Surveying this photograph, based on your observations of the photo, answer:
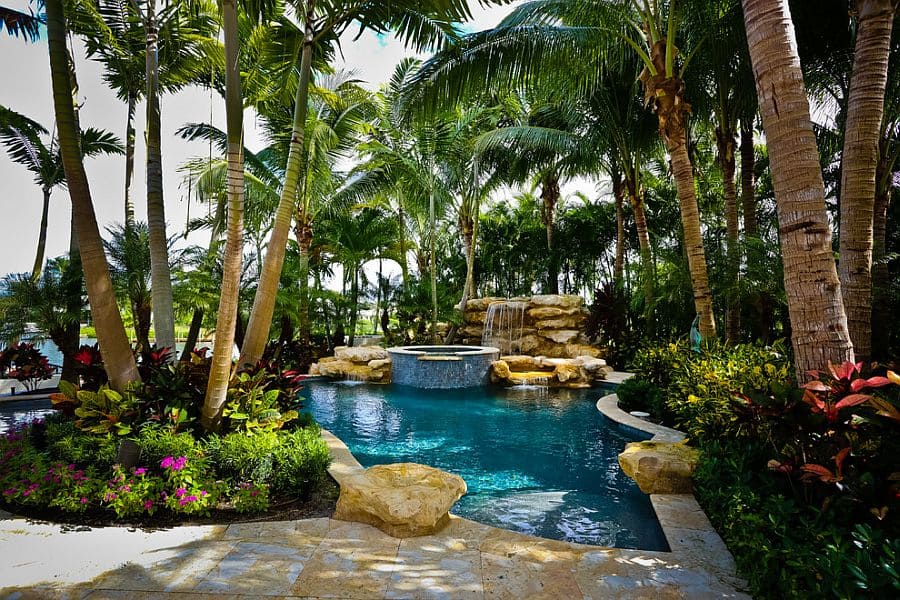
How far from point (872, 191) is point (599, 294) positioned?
9661 millimetres

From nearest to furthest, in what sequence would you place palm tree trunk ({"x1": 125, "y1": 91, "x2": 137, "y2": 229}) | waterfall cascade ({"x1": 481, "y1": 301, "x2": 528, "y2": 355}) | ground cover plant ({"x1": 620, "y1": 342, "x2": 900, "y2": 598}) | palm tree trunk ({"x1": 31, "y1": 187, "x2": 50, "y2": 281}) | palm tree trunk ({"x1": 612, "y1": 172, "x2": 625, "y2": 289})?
ground cover plant ({"x1": 620, "y1": 342, "x2": 900, "y2": 598}), palm tree trunk ({"x1": 125, "y1": 91, "x2": 137, "y2": 229}), palm tree trunk ({"x1": 31, "y1": 187, "x2": 50, "y2": 281}), palm tree trunk ({"x1": 612, "y1": 172, "x2": 625, "y2": 289}), waterfall cascade ({"x1": 481, "y1": 301, "x2": 528, "y2": 355})

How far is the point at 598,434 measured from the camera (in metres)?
6.96

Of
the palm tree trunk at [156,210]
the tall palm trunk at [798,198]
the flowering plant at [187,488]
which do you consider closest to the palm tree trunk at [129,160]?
the palm tree trunk at [156,210]

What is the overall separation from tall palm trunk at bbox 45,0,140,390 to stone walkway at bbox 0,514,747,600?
149 centimetres

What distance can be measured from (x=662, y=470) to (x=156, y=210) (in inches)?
239

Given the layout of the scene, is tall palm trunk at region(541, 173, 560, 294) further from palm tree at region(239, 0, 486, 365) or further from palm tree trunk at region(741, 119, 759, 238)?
palm tree at region(239, 0, 486, 365)

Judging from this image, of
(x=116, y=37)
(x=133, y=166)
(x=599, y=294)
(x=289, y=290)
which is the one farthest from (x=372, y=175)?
(x=116, y=37)

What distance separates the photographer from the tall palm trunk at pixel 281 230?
4719mm

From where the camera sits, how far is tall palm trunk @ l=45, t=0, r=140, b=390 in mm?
3990

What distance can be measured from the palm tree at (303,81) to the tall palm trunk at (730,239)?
260 inches

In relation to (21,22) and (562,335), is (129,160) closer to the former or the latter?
(21,22)

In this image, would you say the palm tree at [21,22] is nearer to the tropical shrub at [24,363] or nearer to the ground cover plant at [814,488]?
the tropical shrub at [24,363]

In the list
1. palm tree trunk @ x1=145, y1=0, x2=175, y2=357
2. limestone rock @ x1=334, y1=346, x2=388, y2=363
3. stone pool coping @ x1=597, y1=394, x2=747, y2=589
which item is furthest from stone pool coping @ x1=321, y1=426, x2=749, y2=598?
limestone rock @ x1=334, y1=346, x2=388, y2=363

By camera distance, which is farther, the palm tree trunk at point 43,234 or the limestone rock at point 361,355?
the limestone rock at point 361,355
